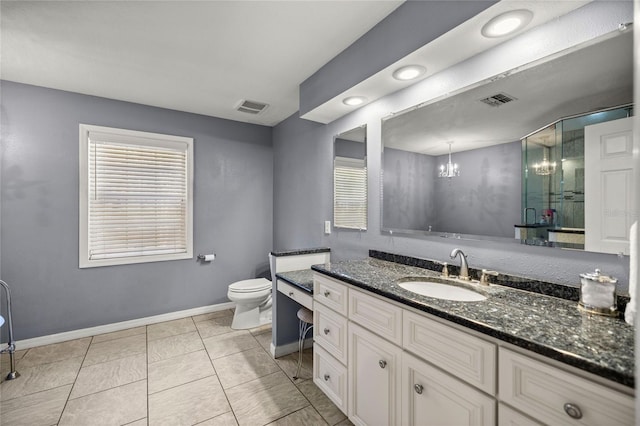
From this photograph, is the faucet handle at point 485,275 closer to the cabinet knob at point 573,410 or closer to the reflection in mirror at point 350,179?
the cabinet knob at point 573,410

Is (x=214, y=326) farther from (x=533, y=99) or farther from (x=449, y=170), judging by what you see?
(x=533, y=99)

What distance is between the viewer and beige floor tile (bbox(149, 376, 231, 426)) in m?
1.78

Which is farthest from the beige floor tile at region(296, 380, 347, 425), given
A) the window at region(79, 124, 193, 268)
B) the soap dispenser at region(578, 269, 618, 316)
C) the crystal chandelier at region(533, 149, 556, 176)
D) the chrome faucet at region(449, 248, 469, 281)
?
the window at region(79, 124, 193, 268)

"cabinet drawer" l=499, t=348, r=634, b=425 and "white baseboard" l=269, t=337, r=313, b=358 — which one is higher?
"cabinet drawer" l=499, t=348, r=634, b=425

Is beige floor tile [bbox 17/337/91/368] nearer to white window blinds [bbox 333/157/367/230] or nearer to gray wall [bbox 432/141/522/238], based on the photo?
white window blinds [bbox 333/157/367/230]

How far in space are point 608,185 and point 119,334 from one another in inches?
160

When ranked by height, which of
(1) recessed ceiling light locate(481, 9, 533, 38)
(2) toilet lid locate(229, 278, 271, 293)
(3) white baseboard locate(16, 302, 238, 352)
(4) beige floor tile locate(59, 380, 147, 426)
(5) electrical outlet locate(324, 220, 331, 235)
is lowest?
(4) beige floor tile locate(59, 380, 147, 426)

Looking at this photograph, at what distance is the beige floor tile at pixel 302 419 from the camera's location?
1732 millimetres

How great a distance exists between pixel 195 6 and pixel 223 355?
270 cm

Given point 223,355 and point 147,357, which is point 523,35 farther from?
point 147,357

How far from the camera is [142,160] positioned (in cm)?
321

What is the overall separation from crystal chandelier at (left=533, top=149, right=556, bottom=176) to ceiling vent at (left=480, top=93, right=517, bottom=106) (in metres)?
0.35

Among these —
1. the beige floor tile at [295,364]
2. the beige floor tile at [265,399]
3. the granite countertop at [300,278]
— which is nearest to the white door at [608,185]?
the granite countertop at [300,278]

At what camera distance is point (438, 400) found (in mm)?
1136
